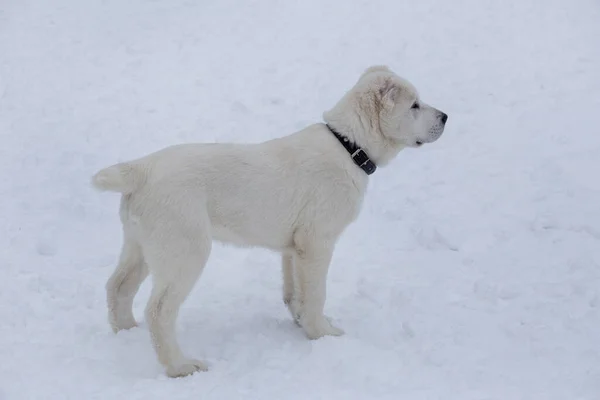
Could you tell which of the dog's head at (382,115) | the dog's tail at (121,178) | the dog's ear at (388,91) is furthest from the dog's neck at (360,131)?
the dog's tail at (121,178)

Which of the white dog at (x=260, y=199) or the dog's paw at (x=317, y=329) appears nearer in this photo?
the white dog at (x=260, y=199)

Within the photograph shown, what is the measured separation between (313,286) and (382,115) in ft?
4.67

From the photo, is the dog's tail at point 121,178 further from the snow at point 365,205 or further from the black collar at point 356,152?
the black collar at point 356,152

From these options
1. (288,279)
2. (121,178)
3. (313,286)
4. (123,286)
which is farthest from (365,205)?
(121,178)

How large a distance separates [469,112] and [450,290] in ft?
14.3

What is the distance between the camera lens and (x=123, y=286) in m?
5.41

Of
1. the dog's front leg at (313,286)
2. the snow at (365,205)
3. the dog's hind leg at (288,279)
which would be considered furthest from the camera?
the dog's hind leg at (288,279)

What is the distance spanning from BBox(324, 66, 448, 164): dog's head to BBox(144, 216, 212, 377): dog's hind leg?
57.4 inches

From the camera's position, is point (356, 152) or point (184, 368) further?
point (356, 152)

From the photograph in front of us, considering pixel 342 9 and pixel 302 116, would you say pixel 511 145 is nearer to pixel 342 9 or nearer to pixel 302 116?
pixel 302 116

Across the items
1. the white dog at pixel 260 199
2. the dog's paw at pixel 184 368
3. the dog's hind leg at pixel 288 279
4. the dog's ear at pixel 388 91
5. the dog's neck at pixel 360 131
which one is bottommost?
the dog's paw at pixel 184 368

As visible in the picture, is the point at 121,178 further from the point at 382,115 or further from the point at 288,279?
the point at 382,115

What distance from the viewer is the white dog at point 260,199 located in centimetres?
480

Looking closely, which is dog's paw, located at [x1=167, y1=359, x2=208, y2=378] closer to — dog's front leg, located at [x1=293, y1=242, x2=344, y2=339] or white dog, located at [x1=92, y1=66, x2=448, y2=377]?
white dog, located at [x1=92, y1=66, x2=448, y2=377]
